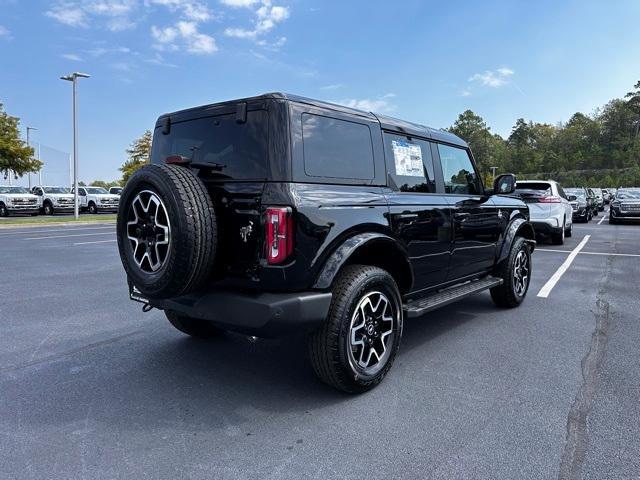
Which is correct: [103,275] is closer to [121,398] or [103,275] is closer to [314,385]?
[121,398]

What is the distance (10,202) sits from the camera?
2539cm

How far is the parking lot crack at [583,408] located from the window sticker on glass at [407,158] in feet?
6.87

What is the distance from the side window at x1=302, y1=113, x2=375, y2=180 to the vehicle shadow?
156 cm

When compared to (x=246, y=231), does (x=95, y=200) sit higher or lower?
higher

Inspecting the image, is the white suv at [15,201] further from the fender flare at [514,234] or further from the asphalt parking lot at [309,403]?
the fender flare at [514,234]

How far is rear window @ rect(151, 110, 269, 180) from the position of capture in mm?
3002

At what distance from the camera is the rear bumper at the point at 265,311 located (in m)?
2.76

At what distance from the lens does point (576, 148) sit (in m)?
91.6

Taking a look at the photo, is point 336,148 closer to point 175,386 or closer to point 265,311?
point 265,311

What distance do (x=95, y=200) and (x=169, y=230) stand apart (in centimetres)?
2963

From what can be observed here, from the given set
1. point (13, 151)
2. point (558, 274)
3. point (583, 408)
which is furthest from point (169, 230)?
point (13, 151)

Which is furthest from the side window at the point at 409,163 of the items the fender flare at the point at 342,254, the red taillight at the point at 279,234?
the red taillight at the point at 279,234

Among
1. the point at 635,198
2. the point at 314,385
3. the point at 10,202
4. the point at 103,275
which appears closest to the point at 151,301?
the point at 314,385

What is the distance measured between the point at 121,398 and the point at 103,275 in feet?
16.6
